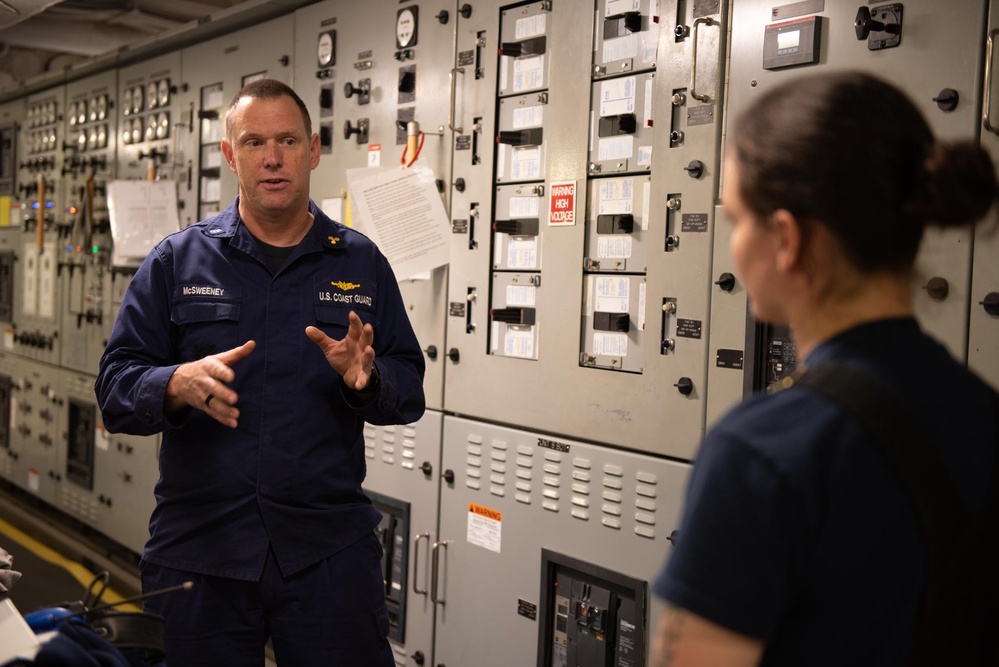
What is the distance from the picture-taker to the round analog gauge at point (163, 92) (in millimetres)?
5406

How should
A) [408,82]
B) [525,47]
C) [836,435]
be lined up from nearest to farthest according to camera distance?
1. [836,435]
2. [525,47]
3. [408,82]

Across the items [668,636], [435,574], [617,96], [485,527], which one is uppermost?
[617,96]

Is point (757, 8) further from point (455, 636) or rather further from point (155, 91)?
point (155, 91)

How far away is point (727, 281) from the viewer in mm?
2656

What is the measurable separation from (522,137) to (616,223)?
0.56 metres

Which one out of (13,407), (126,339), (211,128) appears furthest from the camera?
(13,407)

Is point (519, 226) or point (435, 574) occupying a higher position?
point (519, 226)

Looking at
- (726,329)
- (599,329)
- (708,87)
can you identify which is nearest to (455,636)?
(599,329)

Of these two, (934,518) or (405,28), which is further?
(405,28)

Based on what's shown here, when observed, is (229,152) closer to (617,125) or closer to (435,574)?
(617,125)

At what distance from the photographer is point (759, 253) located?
96 cm

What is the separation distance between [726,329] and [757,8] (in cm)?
91

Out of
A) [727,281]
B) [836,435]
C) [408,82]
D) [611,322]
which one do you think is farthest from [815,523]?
[408,82]

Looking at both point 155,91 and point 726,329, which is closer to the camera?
point 726,329
